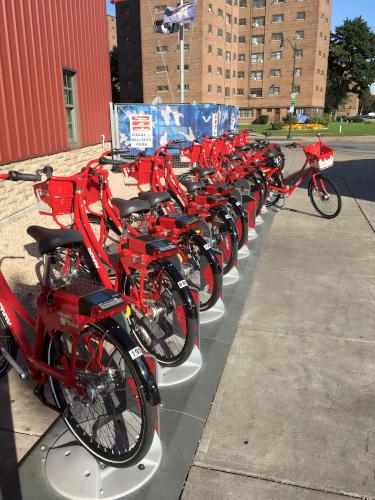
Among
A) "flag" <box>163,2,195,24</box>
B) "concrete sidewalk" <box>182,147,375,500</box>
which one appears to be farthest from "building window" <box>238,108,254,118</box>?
"concrete sidewalk" <box>182,147,375,500</box>

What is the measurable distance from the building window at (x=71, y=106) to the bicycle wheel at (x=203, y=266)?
716 cm

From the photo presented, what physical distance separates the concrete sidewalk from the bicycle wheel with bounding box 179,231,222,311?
15.6 inches

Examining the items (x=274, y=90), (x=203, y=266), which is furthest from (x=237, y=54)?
(x=203, y=266)

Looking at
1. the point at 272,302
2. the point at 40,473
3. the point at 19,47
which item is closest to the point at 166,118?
the point at 19,47

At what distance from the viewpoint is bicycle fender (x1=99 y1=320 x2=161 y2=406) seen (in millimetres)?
1930

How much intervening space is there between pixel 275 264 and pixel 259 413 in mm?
2707

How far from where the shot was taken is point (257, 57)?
5709 cm

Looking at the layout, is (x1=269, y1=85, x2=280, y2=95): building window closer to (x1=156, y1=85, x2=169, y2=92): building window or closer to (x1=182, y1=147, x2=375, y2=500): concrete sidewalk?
(x1=156, y1=85, x2=169, y2=92): building window

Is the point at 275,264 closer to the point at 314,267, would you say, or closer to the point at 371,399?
the point at 314,267

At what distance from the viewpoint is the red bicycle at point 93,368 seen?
197 cm

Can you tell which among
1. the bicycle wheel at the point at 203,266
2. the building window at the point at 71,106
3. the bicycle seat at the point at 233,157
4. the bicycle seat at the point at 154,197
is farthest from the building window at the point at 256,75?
the bicycle wheel at the point at 203,266

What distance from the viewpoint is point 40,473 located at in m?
2.16

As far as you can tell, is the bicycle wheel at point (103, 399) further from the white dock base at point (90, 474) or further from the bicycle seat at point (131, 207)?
the bicycle seat at point (131, 207)

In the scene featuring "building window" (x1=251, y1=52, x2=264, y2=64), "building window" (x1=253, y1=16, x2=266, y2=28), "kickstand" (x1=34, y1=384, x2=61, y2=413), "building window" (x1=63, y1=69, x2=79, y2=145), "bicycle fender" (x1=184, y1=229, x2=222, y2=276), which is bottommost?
"kickstand" (x1=34, y1=384, x2=61, y2=413)
